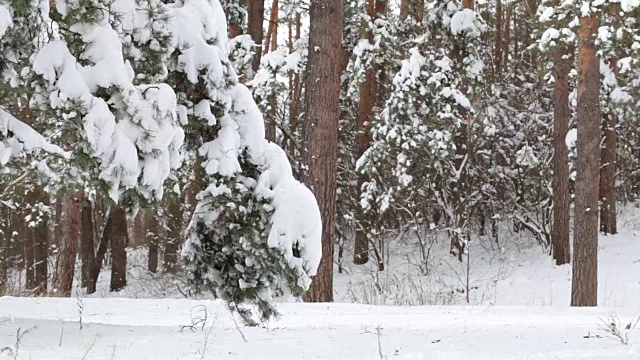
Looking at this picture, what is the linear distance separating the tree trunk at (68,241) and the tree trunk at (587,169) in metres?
9.29

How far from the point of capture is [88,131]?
3.88m

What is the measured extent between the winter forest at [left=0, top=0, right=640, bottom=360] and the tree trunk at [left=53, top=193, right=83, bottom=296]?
42 mm

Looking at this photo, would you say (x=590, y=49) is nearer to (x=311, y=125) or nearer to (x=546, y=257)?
(x=311, y=125)

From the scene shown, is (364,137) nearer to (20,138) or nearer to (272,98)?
(272,98)

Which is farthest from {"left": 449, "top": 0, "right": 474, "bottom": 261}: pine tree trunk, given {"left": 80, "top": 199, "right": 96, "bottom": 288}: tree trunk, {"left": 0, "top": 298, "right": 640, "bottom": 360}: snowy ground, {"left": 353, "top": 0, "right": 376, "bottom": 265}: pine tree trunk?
{"left": 0, "top": 298, "right": 640, "bottom": 360}: snowy ground

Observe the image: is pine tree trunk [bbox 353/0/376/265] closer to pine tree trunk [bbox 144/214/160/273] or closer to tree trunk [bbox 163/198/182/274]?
tree trunk [bbox 163/198/182/274]

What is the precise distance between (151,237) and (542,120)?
508 inches

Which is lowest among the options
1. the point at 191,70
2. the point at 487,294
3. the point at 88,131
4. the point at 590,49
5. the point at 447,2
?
the point at 487,294

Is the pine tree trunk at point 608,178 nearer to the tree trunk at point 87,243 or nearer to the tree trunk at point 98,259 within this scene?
the tree trunk at point 98,259

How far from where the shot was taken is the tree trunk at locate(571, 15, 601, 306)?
A: 10062 millimetres

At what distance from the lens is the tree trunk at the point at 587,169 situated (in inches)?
396

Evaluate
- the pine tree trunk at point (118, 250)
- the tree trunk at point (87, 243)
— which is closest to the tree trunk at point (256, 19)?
the pine tree trunk at point (118, 250)

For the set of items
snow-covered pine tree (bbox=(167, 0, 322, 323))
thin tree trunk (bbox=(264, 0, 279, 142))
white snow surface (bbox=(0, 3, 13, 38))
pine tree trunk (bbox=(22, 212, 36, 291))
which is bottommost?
pine tree trunk (bbox=(22, 212, 36, 291))

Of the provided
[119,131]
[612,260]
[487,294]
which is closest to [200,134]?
[119,131]
